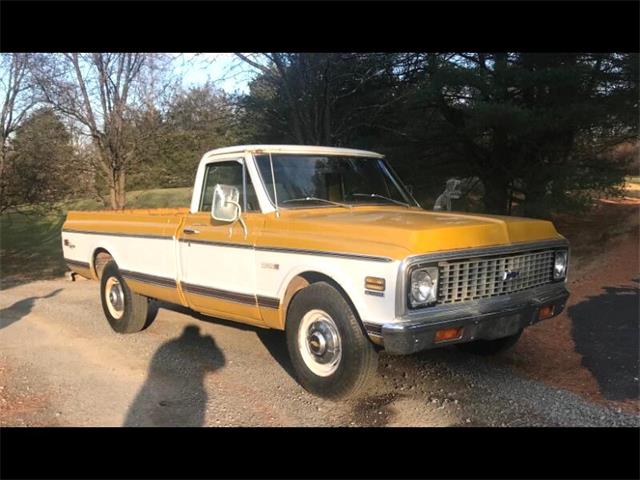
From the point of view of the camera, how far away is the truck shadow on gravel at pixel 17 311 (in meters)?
7.61

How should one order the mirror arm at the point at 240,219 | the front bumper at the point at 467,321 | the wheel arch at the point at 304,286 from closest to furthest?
the front bumper at the point at 467,321
the wheel arch at the point at 304,286
the mirror arm at the point at 240,219

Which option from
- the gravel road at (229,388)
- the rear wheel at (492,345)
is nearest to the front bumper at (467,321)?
the gravel road at (229,388)

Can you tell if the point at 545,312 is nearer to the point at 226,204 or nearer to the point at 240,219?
the point at 240,219

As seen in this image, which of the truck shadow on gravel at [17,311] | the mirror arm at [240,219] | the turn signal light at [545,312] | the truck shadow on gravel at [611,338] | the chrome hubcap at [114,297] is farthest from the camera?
the truck shadow on gravel at [17,311]

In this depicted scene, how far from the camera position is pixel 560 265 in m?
4.84

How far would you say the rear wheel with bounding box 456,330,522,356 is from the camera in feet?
17.5

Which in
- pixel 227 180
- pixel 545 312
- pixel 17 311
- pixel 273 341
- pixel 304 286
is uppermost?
pixel 227 180

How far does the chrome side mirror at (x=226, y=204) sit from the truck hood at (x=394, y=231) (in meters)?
0.35

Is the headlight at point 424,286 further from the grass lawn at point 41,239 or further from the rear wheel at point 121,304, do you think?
the grass lawn at point 41,239

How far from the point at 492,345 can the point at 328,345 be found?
A: 75.2 inches

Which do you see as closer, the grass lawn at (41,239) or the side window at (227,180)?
the side window at (227,180)

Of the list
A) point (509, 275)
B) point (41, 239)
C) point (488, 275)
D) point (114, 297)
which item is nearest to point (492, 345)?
point (509, 275)

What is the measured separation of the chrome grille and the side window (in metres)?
1.87

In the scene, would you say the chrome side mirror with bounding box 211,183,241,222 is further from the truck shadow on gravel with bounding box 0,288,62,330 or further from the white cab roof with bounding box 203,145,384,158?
the truck shadow on gravel with bounding box 0,288,62,330
